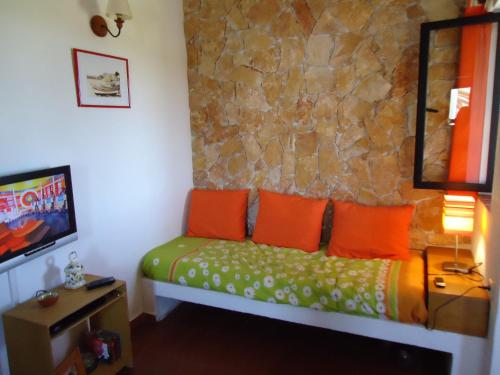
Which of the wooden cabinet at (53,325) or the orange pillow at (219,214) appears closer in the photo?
the wooden cabinet at (53,325)

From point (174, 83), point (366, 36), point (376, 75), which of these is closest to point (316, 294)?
point (376, 75)

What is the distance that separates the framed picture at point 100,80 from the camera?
2254mm

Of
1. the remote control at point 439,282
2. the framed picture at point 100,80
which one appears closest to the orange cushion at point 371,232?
the remote control at point 439,282

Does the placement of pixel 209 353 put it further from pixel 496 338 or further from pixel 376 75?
pixel 376 75

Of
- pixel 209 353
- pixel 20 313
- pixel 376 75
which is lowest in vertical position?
pixel 209 353

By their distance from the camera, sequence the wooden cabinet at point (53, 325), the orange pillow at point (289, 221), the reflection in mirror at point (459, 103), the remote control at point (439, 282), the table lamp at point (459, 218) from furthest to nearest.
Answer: the orange pillow at point (289, 221), the table lamp at point (459, 218), the reflection in mirror at point (459, 103), the remote control at point (439, 282), the wooden cabinet at point (53, 325)

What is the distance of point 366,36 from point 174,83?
1.53 m

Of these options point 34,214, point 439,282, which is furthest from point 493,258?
point 34,214

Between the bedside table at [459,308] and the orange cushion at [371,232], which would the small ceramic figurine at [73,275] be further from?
the bedside table at [459,308]

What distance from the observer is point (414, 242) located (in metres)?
2.77

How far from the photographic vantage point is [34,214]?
6.39 ft

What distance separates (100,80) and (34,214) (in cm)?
95

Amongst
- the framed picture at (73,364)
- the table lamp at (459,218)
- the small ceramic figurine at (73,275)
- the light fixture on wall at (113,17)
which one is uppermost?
the light fixture on wall at (113,17)

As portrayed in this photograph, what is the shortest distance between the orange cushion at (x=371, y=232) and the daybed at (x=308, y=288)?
3.4 inches
